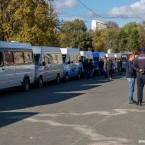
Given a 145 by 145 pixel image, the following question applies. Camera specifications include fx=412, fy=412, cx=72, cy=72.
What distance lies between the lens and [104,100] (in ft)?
51.4

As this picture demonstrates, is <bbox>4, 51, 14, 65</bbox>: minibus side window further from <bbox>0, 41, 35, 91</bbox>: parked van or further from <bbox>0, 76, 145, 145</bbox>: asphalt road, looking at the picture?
<bbox>0, 76, 145, 145</bbox>: asphalt road

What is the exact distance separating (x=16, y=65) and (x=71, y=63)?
40.4 ft

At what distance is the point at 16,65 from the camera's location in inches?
781

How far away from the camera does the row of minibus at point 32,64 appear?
61.5 ft

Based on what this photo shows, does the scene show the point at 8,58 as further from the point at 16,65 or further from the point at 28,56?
the point at 28,56

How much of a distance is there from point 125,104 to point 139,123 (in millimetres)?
4147

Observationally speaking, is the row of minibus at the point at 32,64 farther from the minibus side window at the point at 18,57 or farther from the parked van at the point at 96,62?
the parked van at the point at 96,62

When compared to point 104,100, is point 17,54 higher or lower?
higher

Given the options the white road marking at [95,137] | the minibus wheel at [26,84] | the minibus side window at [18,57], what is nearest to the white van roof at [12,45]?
the minibus side window at [18,57]

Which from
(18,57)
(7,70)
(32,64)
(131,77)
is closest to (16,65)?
(18,57)

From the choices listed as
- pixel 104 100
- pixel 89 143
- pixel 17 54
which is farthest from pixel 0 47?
pixel 89 143

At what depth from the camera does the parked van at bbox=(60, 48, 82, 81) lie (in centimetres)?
3066

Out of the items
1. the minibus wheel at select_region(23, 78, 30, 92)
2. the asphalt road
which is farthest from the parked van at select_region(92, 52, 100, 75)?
the asphalt road

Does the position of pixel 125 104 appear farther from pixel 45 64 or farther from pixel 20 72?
pixel 45 64
